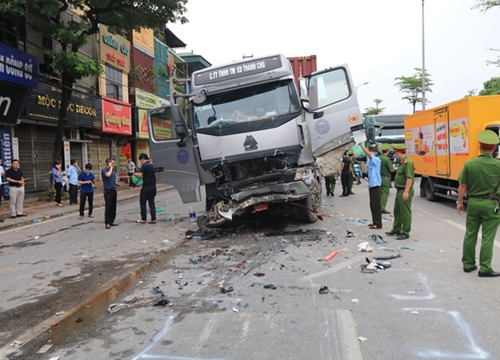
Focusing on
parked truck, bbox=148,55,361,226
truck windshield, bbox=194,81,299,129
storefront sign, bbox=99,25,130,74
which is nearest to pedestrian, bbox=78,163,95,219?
parked truck, bbox=148,55,361,226

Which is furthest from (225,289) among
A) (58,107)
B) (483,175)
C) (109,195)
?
(58,107)

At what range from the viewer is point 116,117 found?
25453 millimetres

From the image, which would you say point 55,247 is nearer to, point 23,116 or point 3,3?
point 3,3

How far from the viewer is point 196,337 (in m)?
3.51

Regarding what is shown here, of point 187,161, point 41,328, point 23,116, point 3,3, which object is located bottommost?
point 41,328

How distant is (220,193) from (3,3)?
10957 mm

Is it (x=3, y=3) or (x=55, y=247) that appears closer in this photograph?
(x=55, y=247)

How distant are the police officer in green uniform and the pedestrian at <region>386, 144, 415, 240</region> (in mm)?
2029

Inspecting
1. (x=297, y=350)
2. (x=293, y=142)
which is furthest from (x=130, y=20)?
(x=297, y=350)

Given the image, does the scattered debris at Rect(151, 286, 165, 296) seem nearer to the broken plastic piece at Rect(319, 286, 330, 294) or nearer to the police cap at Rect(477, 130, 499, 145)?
the broken plastic piece at Rect(319, 286, 330, 294)

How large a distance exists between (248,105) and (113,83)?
2025cm

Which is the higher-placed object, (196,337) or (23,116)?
(23,116)

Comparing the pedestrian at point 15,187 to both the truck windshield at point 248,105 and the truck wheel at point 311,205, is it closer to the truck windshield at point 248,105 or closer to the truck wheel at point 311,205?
the truck windshield at point 248,105

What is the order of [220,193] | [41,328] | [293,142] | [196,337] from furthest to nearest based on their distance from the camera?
[220,193], [293,142], [41,328], [196,337]
